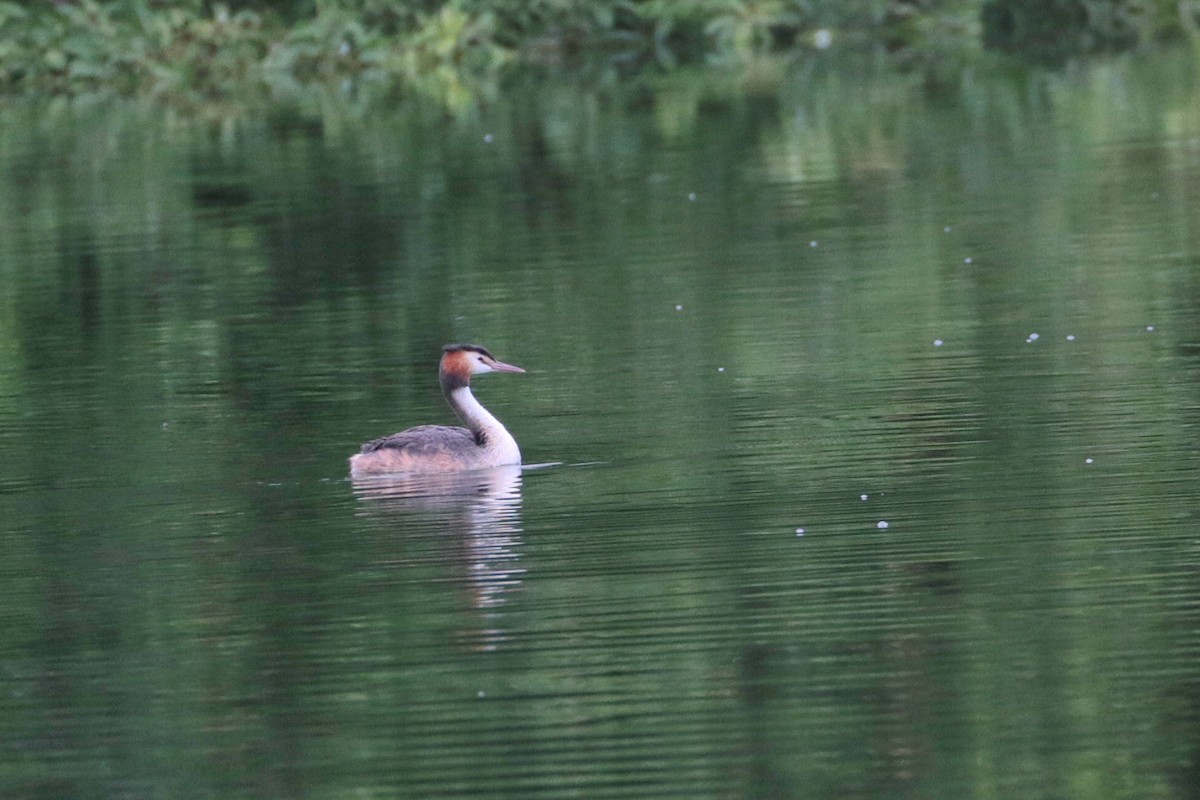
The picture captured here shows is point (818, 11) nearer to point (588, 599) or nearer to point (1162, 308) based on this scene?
point (1162, 308)

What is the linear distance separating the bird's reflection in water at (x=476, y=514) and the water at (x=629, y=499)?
3cm

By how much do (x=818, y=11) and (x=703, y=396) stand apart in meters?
32.2

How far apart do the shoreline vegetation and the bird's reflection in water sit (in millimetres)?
25731

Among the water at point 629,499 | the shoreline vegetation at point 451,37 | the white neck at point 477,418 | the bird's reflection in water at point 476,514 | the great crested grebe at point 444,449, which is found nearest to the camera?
the water at point 629,499

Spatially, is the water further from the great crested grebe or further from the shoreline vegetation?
the shoreline vegetation

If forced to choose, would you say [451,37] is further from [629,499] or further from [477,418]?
[629,499]

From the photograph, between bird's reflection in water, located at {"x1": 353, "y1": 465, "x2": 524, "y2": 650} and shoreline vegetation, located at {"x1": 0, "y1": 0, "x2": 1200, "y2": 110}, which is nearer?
bird's reflection in water, located at {"x1": 353, "y1": 465, "x2": 524, "y2": 650}

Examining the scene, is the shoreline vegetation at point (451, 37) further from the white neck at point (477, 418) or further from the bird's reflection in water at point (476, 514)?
the bird's reflection in water at point (476, 514)

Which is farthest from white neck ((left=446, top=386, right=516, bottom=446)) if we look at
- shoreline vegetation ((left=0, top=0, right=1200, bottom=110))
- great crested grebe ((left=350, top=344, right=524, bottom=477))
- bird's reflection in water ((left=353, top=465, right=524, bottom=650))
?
shoreline vegetation ((left=0, top=0, right=1200, bottom=110))

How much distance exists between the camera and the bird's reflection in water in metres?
9.05

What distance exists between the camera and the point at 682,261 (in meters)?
17.8

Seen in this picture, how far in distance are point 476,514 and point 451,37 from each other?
102ft

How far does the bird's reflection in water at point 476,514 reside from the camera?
905cm

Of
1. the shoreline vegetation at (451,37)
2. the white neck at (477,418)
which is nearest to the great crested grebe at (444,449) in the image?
the white neck at (477,418)
